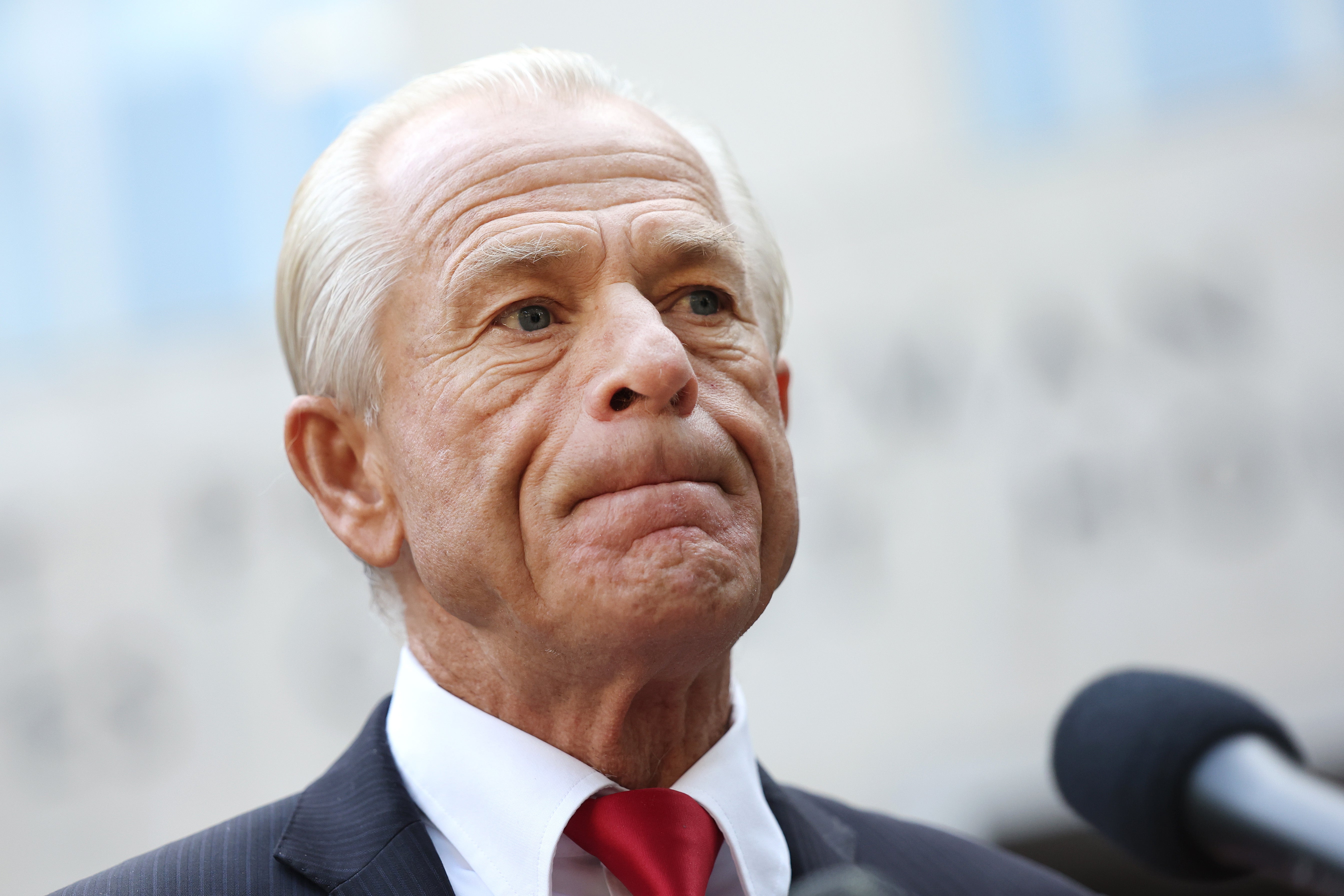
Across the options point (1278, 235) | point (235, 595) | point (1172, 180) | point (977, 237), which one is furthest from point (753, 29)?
point (235, 595)

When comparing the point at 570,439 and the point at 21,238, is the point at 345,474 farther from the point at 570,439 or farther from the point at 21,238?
the point at 21,238

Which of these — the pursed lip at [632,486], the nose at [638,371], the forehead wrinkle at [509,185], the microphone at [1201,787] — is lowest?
the microphone at [1201,787]

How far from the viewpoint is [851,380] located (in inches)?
272

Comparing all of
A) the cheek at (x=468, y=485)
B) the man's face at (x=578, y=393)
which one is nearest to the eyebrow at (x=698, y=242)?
the man's face at (x=578, y=393)

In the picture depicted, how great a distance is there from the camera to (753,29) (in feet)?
23.6

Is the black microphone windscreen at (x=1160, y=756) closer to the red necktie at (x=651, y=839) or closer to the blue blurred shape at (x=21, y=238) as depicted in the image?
the red necktie at (x=651, y=839)

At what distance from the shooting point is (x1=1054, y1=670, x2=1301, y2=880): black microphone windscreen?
1.50 meters

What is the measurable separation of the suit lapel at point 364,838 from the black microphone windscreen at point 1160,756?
2.80 ft

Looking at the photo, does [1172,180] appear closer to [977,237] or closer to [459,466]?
[977,237]

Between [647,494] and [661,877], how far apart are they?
0.46 metres

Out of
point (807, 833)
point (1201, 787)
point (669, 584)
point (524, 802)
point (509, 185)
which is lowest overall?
point (807, 833)

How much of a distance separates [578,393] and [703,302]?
0.97 feet

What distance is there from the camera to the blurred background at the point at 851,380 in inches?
261

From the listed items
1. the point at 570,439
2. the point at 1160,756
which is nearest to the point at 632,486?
the point at 570,439
